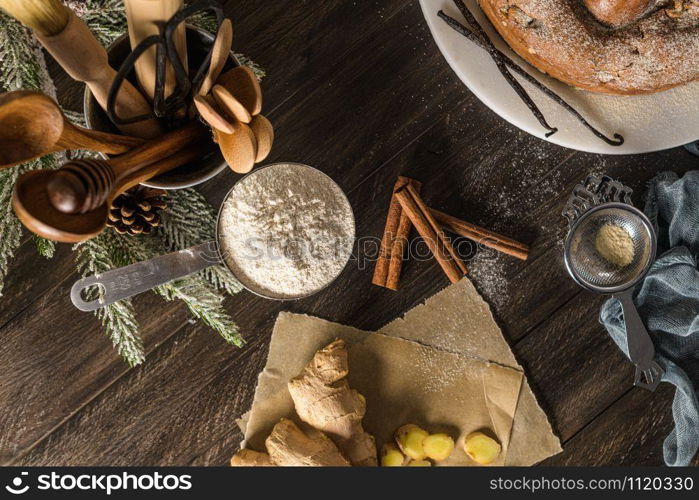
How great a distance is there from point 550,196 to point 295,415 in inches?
26.0

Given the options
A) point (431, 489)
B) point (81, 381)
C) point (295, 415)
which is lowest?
point (431, 489)

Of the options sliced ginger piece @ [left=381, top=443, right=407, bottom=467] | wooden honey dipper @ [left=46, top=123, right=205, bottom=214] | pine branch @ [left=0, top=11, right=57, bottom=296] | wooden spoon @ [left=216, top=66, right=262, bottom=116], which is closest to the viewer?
wooden honey dipper @ [left=46, top=123, right=205, bottom=214]

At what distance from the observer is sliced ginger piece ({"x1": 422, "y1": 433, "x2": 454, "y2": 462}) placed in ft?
3.98

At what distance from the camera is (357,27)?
1.19 meters

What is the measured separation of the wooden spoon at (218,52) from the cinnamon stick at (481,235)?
0.55 meters

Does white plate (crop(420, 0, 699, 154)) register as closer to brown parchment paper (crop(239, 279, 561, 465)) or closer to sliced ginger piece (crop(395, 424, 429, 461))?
brown parchment paper (crop(239, 279, 561, 465))

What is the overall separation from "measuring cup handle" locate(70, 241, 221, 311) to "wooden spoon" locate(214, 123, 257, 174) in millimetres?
353

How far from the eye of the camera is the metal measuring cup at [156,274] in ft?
3.62

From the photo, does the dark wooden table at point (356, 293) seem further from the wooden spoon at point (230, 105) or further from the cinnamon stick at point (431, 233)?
the wooden spoon at point (230, 105)

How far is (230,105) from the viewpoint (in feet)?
2.47

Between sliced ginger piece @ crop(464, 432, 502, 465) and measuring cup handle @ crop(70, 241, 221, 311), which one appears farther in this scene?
sliced ginger piece @ crop(464, 432, 502, 465)

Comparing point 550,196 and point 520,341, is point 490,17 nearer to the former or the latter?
point 550,196

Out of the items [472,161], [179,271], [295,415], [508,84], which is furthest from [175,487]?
[508,84]

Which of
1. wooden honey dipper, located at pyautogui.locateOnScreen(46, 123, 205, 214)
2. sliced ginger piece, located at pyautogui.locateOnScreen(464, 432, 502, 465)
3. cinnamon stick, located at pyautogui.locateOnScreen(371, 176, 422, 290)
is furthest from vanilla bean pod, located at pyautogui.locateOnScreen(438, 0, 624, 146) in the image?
sliced ginger piece, located at pyautogui.locateOnScreen(464, 432, 502, 465)
